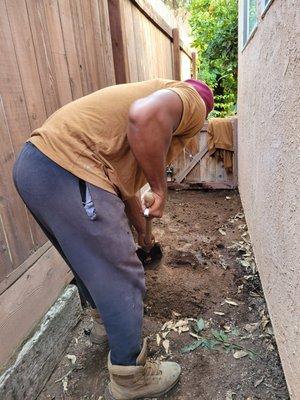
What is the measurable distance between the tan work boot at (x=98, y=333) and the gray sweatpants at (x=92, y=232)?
697 millimetres

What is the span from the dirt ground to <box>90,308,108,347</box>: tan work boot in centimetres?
5

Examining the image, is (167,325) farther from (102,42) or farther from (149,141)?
(102,42)

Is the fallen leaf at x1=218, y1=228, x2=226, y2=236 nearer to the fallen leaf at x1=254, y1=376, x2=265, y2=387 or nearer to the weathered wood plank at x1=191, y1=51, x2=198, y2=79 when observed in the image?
the fallen leaf at x1=254, y1=376, x2=265, y2=387

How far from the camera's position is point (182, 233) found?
4.21 meters

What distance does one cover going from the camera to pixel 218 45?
1000 cm

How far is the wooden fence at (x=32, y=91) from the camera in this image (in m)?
1.78

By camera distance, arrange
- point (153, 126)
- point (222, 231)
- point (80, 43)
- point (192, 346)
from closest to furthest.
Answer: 1. point (153, 126)
2. point (192, 346)
3. point (80, 43)
4. point (222, 231)

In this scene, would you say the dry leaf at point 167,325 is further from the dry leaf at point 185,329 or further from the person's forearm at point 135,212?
the person's forearm at point 135,212

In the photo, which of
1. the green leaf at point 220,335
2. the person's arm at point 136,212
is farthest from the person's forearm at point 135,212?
the green leaf at point 220,335

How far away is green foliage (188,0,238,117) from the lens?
964cm

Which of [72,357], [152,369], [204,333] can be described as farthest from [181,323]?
[72,357]

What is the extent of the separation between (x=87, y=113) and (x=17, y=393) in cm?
152

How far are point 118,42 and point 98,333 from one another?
2653 mm

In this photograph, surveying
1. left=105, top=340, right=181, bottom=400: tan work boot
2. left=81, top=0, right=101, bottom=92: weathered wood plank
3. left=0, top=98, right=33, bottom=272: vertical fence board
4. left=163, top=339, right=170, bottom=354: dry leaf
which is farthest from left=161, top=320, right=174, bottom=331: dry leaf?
left=81, top=0, right=101, bottom=92: weathered wood plank
